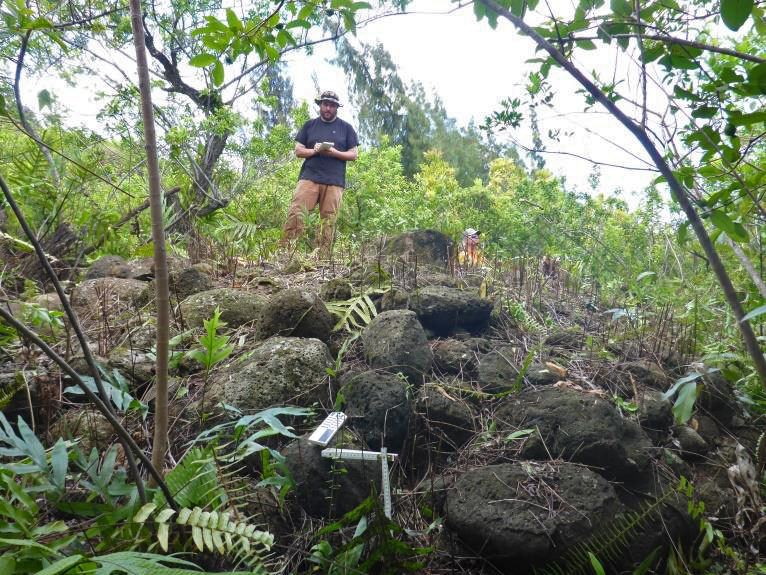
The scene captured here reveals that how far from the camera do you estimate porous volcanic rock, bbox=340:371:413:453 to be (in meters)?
2.41

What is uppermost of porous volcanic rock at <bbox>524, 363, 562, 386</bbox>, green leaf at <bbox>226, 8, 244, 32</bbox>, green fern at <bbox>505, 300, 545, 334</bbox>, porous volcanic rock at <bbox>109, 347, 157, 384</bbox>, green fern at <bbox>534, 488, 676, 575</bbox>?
green leaf at <bbox>226, 8, 244, 32</bbox>

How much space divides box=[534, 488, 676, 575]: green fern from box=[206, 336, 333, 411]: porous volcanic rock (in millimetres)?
1246

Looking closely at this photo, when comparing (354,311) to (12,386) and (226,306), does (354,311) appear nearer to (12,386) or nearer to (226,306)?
(226,306)

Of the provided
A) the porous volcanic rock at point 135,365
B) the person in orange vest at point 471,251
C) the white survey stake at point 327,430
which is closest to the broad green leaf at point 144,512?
the white survey stake at point 327,430

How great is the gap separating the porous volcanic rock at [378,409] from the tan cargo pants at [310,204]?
10.8ft

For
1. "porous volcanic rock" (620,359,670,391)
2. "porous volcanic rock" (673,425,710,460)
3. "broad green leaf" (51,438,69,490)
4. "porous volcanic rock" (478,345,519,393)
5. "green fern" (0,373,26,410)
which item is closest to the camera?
"broad green leaf" (51,438,69,490)

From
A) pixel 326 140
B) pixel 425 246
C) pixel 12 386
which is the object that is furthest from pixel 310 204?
pixel 12 386

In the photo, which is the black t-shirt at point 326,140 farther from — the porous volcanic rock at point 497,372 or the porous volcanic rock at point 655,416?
the porous volcanic rock at point 655,416

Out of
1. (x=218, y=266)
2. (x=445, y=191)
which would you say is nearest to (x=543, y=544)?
(x=218, y=266)

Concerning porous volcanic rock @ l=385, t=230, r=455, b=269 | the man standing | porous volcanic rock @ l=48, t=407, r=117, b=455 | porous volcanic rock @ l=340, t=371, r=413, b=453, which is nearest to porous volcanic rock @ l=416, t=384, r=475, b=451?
porous volcanic rock @ l=340, t=371, r=413, b=453

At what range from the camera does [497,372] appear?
3055 mm

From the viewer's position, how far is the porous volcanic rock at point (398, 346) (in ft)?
9.37

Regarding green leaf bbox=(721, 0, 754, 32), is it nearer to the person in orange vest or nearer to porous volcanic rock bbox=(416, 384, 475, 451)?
porous volcanic rock bbox=(416, 384, 475, 451)

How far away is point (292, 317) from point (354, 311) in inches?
22.9
